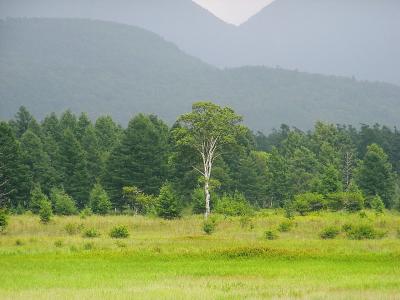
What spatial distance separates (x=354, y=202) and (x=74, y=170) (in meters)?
40.3

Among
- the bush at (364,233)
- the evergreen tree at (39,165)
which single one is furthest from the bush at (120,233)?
the evergreen tree at (39,165)

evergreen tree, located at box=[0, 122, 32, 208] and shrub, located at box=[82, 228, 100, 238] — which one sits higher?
evergreen tree, located at box=[0, 122, 32, 208]

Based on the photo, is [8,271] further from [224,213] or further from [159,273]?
[224,213]

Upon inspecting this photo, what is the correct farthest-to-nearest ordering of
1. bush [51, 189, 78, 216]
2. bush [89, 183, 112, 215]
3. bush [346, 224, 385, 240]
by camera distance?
bush [89, 183, 112, 215]
bush [51, 189, 78, 216]
bush [346, 224, 385, 240]

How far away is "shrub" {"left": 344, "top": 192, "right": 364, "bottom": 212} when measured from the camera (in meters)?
58.8

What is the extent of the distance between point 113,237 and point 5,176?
110 ft

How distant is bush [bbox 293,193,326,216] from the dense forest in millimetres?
103

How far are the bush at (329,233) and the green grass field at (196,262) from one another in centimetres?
50

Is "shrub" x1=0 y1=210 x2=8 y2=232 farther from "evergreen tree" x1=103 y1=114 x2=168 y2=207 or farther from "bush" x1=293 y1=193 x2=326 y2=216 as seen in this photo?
"evergreen tree" x1=103 y1=114 x2=168 y2=207

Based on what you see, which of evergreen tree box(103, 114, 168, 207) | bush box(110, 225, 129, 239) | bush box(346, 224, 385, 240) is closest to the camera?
bush box(346, 224, 385, 240)

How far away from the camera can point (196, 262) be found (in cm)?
3222

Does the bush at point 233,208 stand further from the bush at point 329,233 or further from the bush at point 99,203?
the bush at point 329,233

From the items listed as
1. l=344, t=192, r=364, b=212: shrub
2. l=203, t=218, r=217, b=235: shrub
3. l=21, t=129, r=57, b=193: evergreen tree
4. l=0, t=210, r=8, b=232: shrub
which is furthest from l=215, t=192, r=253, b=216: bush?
l=21, t=129, r=57, b=193: evergreen tree

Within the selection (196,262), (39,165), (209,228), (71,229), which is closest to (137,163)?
(39,165)
